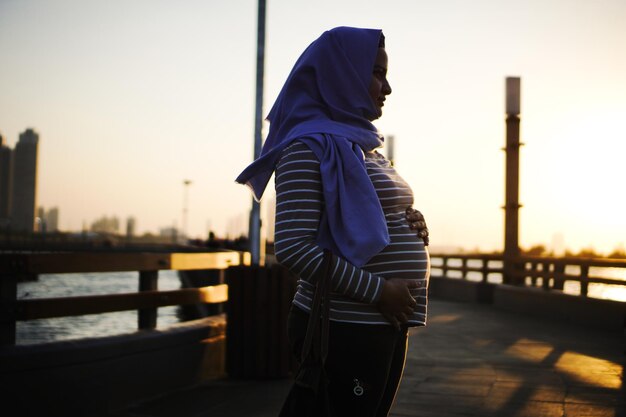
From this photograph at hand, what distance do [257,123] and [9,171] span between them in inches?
7108

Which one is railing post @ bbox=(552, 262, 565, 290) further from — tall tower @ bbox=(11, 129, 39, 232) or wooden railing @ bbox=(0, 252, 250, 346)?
tall tower @ bbox=(11, 129, 39, 232)

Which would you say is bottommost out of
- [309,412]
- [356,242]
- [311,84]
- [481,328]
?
[481,328]

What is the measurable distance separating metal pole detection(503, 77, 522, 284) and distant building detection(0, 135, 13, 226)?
16499 centimetres

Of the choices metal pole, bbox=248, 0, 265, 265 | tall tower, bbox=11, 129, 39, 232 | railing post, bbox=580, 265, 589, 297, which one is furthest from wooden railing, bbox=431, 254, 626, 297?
tall tower, bbox=11, 129, 39, 232

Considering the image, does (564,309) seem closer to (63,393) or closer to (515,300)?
(515,300)

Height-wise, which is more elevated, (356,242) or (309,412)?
(356,242)

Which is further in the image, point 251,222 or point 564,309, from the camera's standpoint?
point 564,309

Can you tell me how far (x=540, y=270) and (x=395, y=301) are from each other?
11822 millimetres

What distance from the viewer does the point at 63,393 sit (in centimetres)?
420

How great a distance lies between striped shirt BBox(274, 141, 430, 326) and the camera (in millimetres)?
1952

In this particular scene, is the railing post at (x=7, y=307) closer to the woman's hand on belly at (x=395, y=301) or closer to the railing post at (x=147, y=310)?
the railing post at (x=147, y=310)

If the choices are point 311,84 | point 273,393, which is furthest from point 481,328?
point 311,84

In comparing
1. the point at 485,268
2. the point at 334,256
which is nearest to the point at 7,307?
the point at 334,256

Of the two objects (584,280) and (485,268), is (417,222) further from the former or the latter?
(485,268)
